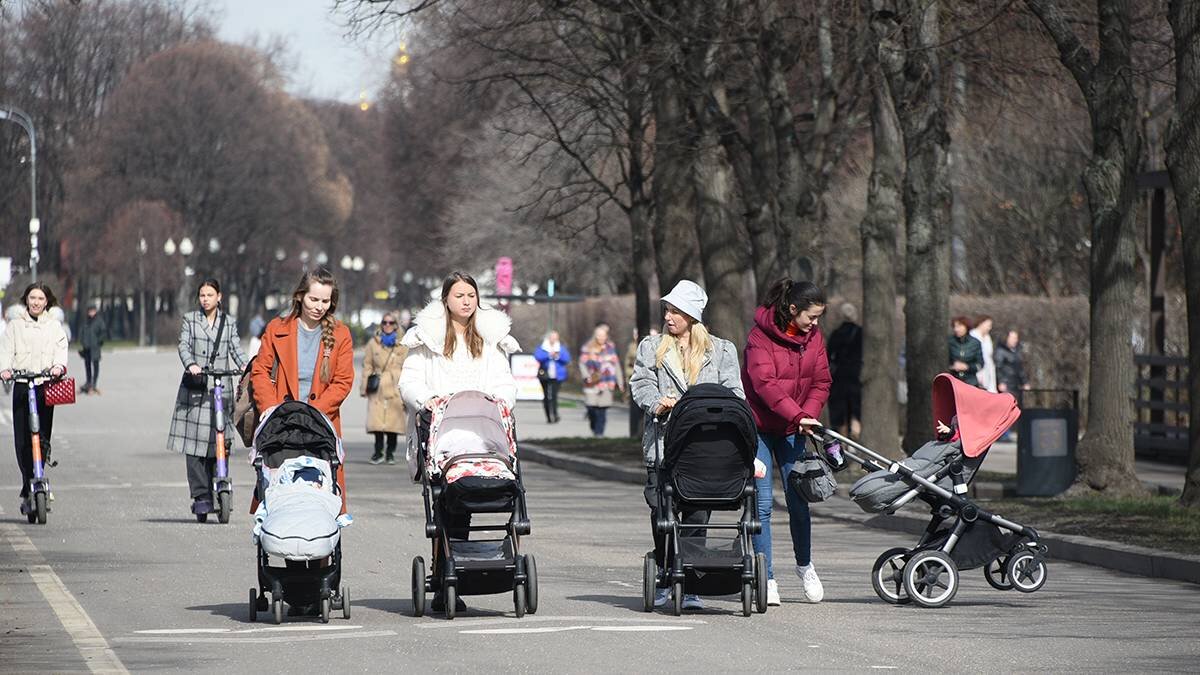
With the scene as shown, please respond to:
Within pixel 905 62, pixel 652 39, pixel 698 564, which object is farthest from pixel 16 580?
pixel 652 39

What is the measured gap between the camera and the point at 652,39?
25328 mm

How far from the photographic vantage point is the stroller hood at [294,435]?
35.9ft

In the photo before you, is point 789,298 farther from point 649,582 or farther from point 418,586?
point 418,586

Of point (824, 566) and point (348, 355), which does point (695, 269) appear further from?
point (348, 355)

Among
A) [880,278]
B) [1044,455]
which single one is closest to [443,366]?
[1044,455]

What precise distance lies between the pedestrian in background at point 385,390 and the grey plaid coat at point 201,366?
8.58 m

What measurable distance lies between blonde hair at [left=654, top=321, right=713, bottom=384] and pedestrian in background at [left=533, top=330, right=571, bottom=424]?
2482cm

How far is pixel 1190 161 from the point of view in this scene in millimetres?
17328

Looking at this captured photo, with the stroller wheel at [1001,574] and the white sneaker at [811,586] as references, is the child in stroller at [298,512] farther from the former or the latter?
the stroller wheel at [1001,574]

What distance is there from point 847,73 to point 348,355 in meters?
14.5

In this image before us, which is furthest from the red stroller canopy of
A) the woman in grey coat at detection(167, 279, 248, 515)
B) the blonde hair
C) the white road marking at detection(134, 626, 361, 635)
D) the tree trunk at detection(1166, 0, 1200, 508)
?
the woman in grey coat at detection(167, 279, 248, 515)

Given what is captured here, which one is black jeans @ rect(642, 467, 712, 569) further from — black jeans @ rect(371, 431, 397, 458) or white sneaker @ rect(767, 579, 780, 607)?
black jeans @ rect(371, 431, 397, 458)

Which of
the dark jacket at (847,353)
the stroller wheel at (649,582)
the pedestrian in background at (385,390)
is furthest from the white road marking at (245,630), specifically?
the dark jacket at (847,353)

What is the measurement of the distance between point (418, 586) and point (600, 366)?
21.2 metres
